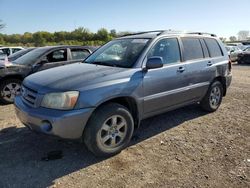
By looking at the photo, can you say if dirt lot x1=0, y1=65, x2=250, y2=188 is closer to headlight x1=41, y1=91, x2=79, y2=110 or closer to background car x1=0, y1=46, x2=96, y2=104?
headlight x1=41, y1=91, x2=79, y2=110

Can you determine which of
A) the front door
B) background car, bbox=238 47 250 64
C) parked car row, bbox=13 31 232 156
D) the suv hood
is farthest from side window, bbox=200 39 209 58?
background car, bbox=238 47 250 64

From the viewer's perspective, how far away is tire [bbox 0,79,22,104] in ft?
Answer: 23.5

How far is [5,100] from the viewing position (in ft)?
23.7

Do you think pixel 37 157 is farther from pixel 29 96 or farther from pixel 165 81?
pixel 165 81

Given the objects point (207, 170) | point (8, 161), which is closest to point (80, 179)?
point (8, 161)

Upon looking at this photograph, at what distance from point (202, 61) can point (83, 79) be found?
2827 mm

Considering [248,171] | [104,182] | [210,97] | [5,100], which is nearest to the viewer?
[104,182]

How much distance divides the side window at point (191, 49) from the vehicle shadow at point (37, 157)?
1390 mm

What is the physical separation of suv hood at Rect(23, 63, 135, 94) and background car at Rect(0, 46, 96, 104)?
3061mm

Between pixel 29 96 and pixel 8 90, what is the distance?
11.6 feet

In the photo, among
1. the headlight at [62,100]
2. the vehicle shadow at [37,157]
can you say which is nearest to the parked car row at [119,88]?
the headlight at [62,100]

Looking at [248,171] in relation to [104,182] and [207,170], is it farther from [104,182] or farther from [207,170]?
[104,182]

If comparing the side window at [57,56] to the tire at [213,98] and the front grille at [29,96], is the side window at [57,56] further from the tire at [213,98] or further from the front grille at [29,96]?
the tire at [213,98]

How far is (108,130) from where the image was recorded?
409 cm
